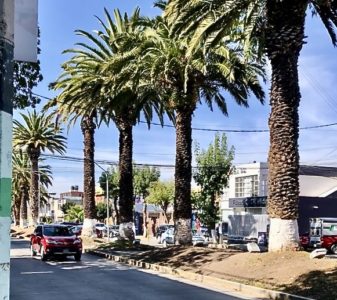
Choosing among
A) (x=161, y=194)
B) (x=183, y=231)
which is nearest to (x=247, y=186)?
(x=161, y=194)

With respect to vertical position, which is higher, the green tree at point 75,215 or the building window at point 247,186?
the building window at point 247,186

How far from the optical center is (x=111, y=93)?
98.2 feet

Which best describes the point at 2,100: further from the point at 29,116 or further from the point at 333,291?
the point at 29,116

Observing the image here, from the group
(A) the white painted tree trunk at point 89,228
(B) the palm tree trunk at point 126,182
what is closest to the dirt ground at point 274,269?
(B) the palm tree trunk at point 126,182

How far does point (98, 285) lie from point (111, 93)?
49.4ft

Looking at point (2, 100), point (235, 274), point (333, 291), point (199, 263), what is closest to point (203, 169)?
point (199, 263)

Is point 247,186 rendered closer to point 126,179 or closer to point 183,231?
point 126,179

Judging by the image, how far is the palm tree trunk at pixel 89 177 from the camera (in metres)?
39.6

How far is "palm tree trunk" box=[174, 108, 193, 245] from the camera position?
25.6 m

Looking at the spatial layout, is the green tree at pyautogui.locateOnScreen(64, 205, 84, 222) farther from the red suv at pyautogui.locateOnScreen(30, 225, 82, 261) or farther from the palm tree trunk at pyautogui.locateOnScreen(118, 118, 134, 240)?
the red suv at pyautogui.locateOnScreen(30, 225, 82, 261)

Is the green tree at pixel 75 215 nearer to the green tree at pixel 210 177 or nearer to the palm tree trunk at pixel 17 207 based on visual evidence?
the palm tree trunk at pixel 17 207

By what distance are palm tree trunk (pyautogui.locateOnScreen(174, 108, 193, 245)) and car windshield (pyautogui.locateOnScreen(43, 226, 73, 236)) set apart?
535cm

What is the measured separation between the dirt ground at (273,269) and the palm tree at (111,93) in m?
10.2

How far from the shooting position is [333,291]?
501 inches
